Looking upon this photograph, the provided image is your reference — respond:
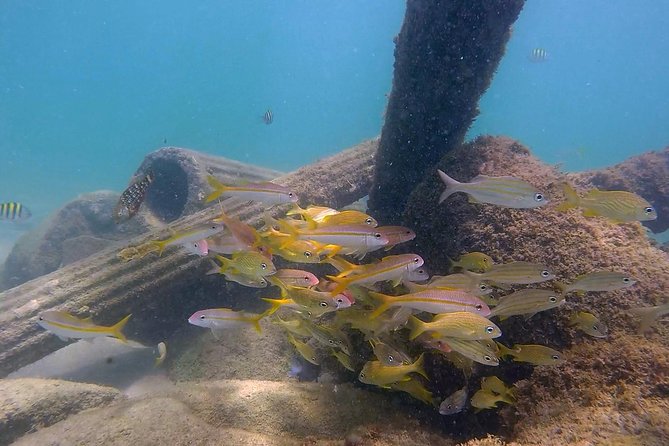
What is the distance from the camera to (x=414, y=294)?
313 centimetres

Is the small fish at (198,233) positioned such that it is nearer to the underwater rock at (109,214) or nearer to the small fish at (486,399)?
the small fish at (486,399)

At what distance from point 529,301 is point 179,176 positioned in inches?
415

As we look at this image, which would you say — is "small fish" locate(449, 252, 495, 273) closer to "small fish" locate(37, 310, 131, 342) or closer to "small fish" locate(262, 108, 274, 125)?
"small fish" locate(37, 310, 131, 342)

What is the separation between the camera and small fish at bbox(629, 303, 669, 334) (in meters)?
3.22

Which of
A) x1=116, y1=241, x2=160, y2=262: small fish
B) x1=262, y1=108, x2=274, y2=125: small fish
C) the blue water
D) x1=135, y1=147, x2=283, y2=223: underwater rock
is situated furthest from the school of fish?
the blue water

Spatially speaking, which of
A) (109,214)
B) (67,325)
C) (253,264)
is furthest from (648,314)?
(109,214)

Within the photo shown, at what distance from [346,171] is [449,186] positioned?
4911 millimetres

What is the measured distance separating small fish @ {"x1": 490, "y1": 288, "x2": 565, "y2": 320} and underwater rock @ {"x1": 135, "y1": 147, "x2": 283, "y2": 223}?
8322mm

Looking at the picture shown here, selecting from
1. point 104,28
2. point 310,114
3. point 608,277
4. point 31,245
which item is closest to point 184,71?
point 104,28

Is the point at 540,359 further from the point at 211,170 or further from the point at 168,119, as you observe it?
the point at 168,119

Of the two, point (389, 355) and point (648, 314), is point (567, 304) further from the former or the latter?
point (389, 355)

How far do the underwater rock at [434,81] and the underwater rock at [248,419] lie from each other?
3772mm

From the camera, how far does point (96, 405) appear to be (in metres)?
4.97

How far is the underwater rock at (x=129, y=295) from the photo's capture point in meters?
6.09
